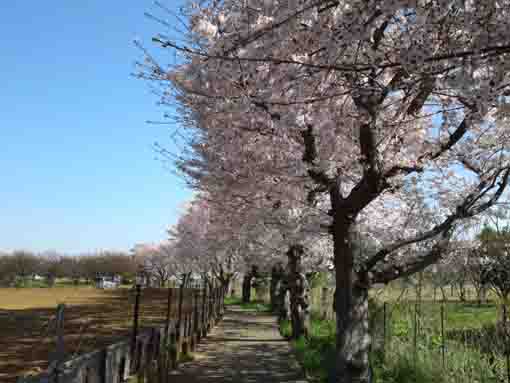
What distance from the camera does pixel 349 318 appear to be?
23.8 feet

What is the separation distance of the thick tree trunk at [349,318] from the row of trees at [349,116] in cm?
2

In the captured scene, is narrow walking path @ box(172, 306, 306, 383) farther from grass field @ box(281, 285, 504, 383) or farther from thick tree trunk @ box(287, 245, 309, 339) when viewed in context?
thick tree trunk @ box(287, 245, 309, 339)

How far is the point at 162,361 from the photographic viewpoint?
8.73 m

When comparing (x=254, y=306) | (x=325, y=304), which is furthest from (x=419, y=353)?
(x=254, y=306)

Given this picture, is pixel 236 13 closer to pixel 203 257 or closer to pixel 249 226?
pixel 249 226

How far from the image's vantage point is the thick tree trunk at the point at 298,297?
1400 cm

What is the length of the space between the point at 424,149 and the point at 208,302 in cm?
1159

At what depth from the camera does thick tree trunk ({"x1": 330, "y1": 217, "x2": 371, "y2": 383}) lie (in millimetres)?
7070

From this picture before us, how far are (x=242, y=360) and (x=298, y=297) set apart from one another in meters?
3.11

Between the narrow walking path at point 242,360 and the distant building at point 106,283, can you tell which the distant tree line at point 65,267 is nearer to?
the distant building at point 106,283

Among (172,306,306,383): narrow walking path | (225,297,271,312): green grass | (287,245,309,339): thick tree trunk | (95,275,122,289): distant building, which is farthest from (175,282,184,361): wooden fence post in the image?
(95,275,122,289): distant building

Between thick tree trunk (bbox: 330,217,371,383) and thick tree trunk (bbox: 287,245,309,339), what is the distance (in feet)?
20.6

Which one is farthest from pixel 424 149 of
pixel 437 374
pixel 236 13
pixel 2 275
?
pixel 2 275

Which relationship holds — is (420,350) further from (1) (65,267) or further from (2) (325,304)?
(1) (65,267)
